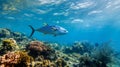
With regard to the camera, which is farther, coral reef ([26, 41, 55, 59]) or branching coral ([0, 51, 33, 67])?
coral reef ([26, 41, 55, 59])

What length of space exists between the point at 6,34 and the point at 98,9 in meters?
20.4

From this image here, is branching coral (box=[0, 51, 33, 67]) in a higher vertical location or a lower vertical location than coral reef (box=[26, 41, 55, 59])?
lower

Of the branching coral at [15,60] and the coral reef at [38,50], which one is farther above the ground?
the coral reef at [38,50]

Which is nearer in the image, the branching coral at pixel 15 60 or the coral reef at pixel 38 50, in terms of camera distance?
the branching coral at pixel 15 60

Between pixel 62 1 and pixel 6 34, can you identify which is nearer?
pixel 6 34

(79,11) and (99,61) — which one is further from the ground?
(79,11)

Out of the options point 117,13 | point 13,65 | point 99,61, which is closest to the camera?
point 13,65

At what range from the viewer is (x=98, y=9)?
1367 inches

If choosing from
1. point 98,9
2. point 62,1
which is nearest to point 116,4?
point 98,9

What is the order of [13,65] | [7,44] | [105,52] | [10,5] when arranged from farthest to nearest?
[10,5] → [105,52] → [7,44] → [13,65]

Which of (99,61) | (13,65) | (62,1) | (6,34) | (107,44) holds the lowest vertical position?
(13,65)

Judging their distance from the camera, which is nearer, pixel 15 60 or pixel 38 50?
pixel 15 60

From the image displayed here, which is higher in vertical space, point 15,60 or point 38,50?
point 38,50

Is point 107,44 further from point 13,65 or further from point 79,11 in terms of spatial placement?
point 79,11
